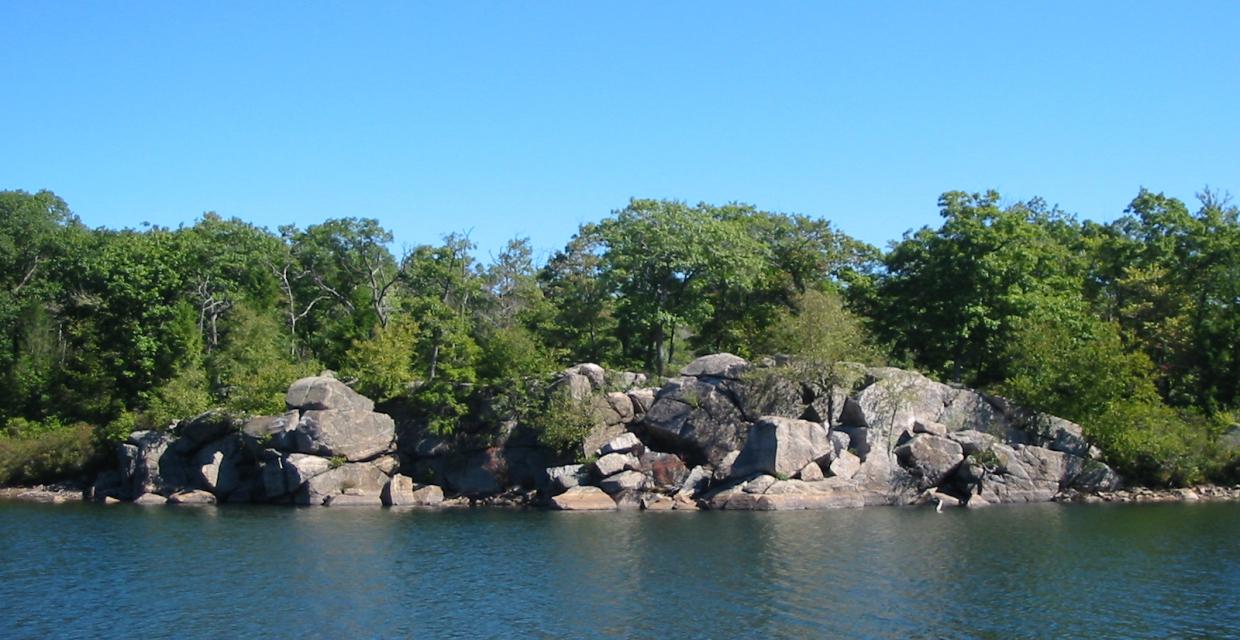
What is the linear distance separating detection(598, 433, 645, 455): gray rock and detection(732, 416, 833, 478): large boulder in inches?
227

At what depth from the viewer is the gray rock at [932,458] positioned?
58656mm

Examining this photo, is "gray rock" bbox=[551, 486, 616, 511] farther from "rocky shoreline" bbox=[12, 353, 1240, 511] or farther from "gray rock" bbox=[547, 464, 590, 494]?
"gray rock" bbox=[547, 464, 590, 494]

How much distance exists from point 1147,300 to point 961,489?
2544cm

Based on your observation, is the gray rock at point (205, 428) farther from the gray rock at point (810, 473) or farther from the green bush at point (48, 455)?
the gray rock at point (810, 473)

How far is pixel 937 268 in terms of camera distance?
69875mm

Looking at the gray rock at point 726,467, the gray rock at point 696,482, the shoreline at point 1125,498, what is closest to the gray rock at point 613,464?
the gray rock at point 696,482

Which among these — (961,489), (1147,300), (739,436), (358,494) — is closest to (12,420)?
(358,494)

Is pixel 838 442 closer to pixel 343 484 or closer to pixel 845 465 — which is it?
pixel 845 465

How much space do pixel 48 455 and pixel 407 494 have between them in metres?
28.7

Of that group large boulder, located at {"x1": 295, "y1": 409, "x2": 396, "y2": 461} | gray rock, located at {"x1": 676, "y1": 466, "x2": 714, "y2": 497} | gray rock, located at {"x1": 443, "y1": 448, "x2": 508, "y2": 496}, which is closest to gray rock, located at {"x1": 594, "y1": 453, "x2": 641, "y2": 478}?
gray rock, located at {"x1": 676, "y1": 466, "x2": 714, "y2": 497}

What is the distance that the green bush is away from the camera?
72.4 m

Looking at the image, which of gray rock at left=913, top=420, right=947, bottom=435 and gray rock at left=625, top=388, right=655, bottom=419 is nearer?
gray rock at left=913, top=420, right=947, bottom=435

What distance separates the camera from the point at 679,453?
61.1 m

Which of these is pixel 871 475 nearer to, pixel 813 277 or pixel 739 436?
pixel 739 436
